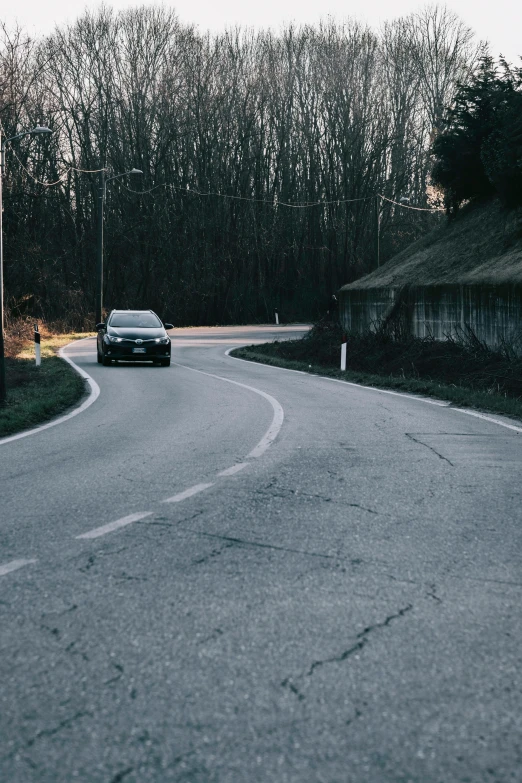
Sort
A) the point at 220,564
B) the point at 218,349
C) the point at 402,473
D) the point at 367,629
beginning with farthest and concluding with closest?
the point at 218,349 → the point at 402,473 → the point at 220,564 → the point at 367,629

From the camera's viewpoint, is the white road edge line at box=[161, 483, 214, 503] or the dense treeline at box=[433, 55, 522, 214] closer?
the white road edge line at box=[161, 483, 214, 503]

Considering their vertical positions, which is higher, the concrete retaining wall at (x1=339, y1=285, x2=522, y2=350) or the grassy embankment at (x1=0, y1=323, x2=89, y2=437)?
the concrete retaining wall at (x1=339, y1=285, x2=522, y2=350)

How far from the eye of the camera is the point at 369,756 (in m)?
3.14

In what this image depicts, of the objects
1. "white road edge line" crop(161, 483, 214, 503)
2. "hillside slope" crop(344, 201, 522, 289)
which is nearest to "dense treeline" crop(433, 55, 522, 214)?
"hillside slope" crop(344, 201, 522, 289)

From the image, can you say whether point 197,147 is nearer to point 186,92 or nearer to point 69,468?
point 186,92

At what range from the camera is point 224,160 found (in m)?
60.9

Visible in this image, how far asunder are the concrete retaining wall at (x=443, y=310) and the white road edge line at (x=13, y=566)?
18.7 m

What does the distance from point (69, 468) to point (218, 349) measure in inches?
1087

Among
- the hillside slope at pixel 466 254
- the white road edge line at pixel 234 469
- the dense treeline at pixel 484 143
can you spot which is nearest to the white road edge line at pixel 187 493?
the white road edge line at pixel 234 469

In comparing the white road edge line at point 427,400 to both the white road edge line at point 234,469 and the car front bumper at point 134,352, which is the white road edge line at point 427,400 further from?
the white road edge line at point 234,469

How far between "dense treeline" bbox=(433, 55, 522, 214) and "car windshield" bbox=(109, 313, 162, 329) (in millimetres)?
12329

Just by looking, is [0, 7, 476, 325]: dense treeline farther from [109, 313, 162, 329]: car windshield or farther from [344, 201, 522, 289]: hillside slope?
[109, 313, 162, 329]: car windshield

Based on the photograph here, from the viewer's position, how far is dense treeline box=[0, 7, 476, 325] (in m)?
55.0

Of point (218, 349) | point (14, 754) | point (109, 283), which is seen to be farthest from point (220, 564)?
point (109, 283)
